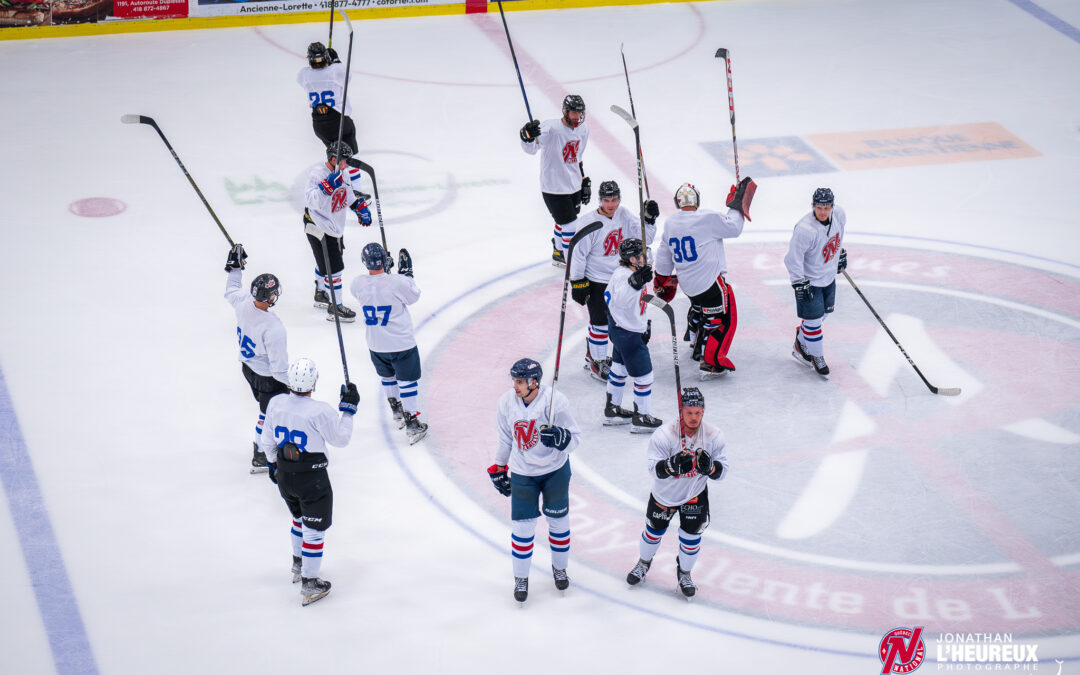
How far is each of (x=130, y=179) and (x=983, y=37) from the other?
10.5 meters

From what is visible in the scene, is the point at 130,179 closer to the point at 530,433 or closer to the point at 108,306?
the point at 108,306

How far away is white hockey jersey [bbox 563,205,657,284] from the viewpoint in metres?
7.91

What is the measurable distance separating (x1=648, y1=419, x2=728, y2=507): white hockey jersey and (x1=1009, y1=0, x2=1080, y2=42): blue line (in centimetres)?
1139

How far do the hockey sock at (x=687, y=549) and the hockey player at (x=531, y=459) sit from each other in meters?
0.60

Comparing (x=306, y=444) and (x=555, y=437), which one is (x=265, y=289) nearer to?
(x=306, y=444)

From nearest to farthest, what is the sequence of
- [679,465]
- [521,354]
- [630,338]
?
[679,465]
[630,338]
[521,354]

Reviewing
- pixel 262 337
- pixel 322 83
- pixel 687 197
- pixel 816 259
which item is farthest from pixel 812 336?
pixel 322 83

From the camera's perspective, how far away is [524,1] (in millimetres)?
15016

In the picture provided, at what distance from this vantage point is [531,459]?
5.87 meters

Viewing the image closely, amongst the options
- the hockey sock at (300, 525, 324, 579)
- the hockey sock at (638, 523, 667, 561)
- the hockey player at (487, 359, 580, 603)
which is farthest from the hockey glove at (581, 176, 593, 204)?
the hockey sock at (300, 525, 324, 579)

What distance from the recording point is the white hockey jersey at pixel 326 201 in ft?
28.0

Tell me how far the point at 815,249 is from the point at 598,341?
1662 millimetres

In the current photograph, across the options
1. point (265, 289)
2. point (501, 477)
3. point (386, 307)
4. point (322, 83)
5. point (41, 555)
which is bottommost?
point (41, 555)

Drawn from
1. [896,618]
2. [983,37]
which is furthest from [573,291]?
[983,37]
